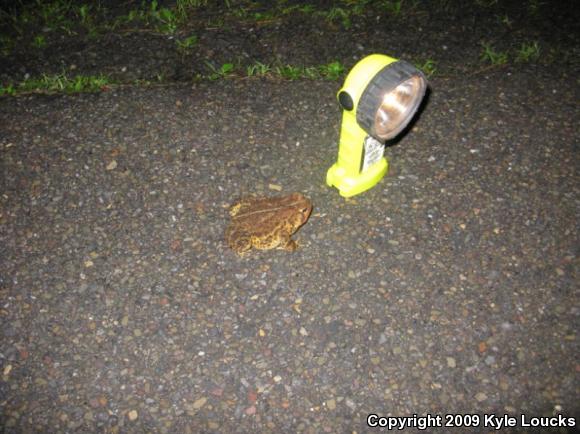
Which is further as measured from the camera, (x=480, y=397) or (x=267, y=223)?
(x=267, y=223)

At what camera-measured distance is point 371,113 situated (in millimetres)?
2289

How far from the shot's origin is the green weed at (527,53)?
3.80m

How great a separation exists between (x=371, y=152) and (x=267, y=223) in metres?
0.77

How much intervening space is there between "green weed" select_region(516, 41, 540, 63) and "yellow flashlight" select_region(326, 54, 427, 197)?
1783mm

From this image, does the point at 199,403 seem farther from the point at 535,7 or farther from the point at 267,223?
the point at 535,7

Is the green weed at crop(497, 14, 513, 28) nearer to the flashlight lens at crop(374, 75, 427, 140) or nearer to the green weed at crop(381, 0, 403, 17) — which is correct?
the green weed at crop(381, 0, 403, 17)

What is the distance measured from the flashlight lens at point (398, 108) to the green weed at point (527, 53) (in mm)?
1910

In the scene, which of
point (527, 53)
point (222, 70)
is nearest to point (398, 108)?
point (222, 70)

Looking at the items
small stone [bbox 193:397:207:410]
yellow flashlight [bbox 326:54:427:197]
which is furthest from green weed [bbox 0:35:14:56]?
small stone [bbox 193:397:207:410]

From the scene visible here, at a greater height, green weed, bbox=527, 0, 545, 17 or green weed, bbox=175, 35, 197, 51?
green weed, bbox=527, 0, 545, 17

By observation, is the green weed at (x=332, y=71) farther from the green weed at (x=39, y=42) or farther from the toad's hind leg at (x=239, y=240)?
the green weed at (x=39, y=42)

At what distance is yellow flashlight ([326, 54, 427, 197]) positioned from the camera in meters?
2.23

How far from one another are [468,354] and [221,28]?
3.31 metres

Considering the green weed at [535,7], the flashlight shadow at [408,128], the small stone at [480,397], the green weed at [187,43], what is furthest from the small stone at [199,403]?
the green weed at [535,7]
